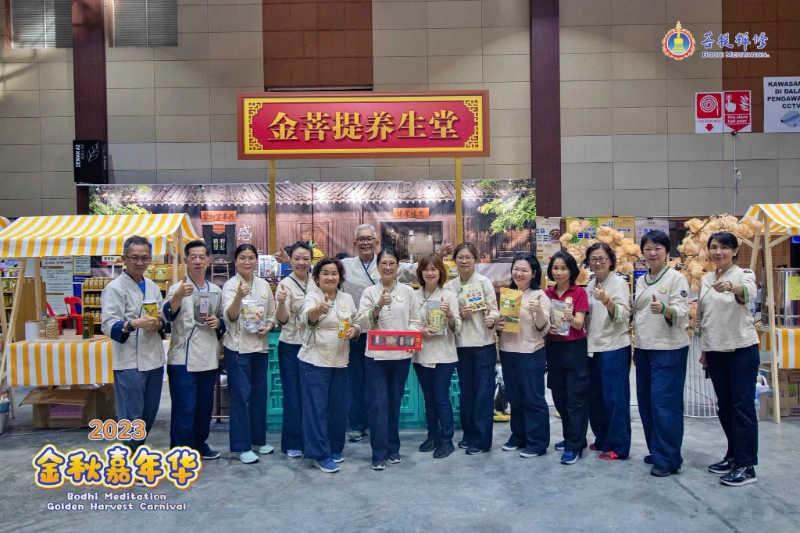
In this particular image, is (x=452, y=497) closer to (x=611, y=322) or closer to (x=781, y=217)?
(x=611, y=322)

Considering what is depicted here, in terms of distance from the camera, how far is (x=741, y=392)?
13.0ft

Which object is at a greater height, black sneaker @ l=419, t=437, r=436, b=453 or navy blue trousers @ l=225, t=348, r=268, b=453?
navy blue trousers @ l=225, t=348, r=268, b=453

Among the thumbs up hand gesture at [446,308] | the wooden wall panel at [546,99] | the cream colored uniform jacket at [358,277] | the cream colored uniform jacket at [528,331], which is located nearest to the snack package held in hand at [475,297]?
the thumbs up hand gesture at [446,308]

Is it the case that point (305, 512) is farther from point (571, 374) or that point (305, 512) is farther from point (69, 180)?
point (69, 180)

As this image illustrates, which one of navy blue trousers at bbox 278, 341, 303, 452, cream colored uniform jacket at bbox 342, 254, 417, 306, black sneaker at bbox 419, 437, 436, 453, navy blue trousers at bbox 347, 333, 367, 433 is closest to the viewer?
navy blue trousers at bbox 278, 341, 303, 452

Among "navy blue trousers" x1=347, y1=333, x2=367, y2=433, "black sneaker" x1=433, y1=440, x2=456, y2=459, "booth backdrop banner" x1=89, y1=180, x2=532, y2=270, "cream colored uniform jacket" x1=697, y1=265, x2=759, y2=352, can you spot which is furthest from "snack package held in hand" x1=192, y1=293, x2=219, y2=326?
"booth backdrop banner" x1=89, y1=180, x2=532, y2=270

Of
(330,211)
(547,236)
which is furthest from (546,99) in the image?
(330,211)

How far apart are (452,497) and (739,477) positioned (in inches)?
73.8

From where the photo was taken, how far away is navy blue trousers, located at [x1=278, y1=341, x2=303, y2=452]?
4.67 m

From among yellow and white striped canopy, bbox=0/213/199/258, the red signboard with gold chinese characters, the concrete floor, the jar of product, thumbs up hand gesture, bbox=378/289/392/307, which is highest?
the red signboard with gold chinese characters

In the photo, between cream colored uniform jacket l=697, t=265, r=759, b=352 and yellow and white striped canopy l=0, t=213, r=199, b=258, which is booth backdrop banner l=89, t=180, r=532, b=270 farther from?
cream colored uniform jacket l=697, t=265, r=759, b=352

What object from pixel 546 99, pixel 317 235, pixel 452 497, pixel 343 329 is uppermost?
pixel 546 99

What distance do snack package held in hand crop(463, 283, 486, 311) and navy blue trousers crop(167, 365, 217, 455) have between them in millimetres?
1907

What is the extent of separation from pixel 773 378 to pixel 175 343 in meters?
5.19
